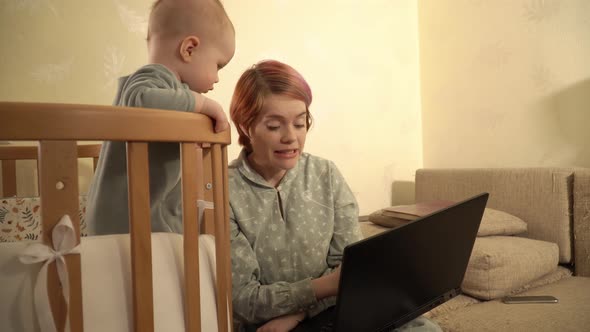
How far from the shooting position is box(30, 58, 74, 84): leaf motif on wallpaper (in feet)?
4.58

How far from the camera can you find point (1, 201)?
1.15 m

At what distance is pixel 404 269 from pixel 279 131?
431 millimetres

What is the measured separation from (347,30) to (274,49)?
47 centimetres

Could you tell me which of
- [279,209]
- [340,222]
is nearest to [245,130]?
[279,209]

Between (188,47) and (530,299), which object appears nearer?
(188,47)

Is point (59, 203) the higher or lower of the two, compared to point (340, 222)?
higher

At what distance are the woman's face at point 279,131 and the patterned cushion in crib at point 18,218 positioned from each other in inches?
23.9

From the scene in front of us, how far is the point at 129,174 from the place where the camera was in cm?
48

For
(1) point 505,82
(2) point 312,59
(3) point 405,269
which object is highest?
(2) point 312,59

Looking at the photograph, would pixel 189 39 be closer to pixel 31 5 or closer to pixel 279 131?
pixel 279 131

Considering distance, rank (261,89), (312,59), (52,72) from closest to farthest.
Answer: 1. (261,89)
2. (52,72)
3. (312,59)

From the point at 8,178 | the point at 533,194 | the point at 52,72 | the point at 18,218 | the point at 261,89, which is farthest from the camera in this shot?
the point at 533,194

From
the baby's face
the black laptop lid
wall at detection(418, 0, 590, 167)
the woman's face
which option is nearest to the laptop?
the black laptop lid

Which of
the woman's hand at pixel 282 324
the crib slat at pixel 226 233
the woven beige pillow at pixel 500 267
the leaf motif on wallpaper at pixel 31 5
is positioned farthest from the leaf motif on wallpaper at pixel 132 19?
the woven beige pillow at pixel 500 267
